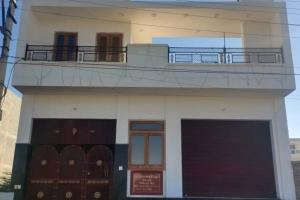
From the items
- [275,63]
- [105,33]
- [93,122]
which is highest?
[105,33]

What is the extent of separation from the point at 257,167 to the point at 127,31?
23.8ft

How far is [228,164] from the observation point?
42.3 feet

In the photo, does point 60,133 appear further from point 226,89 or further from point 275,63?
point 275,63

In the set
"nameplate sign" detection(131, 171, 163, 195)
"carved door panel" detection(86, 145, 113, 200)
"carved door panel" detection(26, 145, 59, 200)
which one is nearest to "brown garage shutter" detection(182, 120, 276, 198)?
"nameplate sign" detection(131, 171, 163, 195)

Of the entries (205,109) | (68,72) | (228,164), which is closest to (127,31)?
(68,72)

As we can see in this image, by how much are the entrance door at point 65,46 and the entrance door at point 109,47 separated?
0.98 m

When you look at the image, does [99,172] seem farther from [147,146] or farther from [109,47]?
[109,47]

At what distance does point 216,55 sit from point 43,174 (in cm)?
770

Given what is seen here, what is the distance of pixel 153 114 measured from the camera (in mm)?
13031

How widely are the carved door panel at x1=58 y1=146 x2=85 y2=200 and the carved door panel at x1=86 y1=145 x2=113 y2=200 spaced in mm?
253

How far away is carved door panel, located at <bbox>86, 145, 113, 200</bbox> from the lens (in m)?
12.6

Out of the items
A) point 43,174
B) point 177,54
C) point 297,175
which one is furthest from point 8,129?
point 297,175

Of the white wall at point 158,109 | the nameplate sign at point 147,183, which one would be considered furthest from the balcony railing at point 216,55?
the nameplate sign at point 147,183

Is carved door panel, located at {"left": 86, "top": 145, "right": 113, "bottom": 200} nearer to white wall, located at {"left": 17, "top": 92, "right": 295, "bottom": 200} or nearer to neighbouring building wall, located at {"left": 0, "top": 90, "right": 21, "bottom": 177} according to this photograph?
white wall, located at {"left": 17, "top": 92, "right": 295, "bottom": 200}
